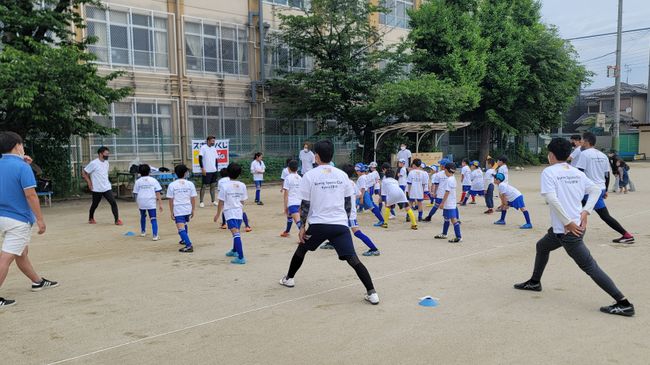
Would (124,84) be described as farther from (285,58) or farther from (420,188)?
(420,188)

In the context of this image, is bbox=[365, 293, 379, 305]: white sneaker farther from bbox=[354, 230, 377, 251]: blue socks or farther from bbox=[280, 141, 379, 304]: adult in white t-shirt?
bbox=[354, 230, 377, 251]: blue socks

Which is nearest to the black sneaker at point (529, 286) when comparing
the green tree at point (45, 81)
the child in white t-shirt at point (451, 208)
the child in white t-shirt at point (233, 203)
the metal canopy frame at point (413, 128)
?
the child in white t-shirt at point (451, 208)

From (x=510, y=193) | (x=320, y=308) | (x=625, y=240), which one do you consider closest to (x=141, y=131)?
(x=510, y=193)

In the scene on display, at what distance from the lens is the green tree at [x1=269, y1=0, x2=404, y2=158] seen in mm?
23062

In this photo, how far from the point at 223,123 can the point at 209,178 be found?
9.67 metres

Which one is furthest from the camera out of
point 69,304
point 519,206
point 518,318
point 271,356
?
point 519,206

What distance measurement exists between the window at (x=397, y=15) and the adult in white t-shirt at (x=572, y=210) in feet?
83.3

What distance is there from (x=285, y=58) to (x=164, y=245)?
696 inches

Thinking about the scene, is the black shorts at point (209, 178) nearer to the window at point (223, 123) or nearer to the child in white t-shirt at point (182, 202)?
the child in white t-shirt at point (182, 202)

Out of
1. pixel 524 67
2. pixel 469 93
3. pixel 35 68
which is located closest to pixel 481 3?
pixel 524 67

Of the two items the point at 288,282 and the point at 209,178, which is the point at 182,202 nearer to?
the point at 288,282

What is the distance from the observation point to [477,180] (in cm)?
1350

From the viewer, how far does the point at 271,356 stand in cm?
425

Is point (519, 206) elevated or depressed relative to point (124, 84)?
depressed
